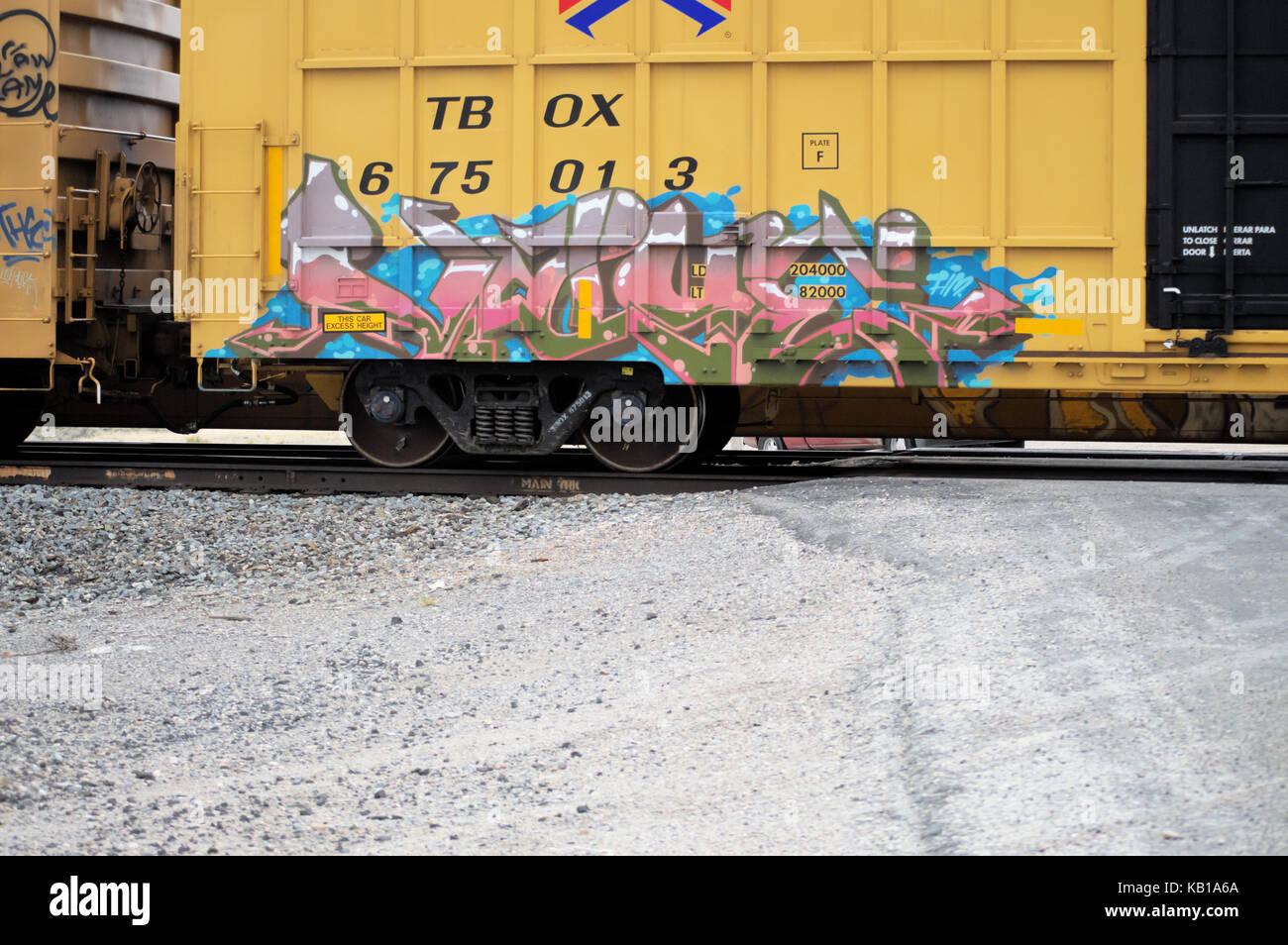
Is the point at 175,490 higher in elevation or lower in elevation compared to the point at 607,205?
lower

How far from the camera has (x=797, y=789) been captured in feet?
13.1

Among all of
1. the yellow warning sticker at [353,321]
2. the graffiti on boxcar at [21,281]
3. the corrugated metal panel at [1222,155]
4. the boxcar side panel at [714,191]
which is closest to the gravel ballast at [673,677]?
the boxcar side panel at [714,191]

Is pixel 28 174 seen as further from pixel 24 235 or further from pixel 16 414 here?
pixel 16 414

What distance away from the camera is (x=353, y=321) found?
30.0 ft

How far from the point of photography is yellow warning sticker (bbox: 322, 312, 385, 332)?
9.10 metres

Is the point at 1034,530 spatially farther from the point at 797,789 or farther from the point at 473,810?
the point at 473,810

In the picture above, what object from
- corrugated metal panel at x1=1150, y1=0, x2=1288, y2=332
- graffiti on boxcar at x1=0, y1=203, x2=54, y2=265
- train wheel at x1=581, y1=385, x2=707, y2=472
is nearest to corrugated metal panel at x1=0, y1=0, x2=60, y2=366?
graffiti on boxcar at x1=0, y1=203, x2=54, y2=265

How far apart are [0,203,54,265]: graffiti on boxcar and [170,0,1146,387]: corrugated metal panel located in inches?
52.0

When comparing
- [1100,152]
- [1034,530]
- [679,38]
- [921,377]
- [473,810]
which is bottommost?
[473,810]

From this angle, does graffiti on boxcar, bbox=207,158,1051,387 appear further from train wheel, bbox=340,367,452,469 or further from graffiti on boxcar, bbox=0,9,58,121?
graffiti on boxcar, bbox=0,9,58,121

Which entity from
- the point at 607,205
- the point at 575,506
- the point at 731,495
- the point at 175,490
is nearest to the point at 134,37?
the point at 175,490
